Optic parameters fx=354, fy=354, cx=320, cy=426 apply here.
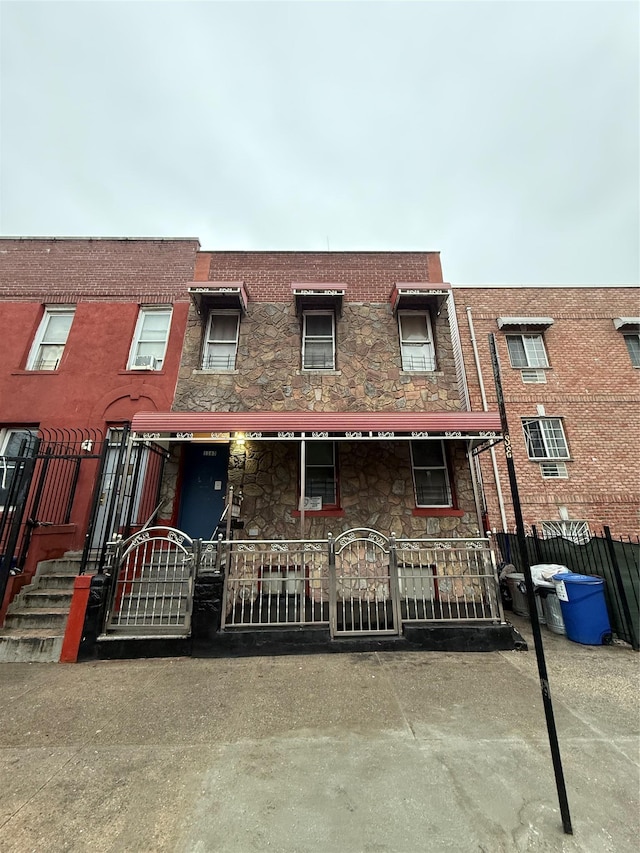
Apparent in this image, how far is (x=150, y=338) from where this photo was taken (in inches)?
371

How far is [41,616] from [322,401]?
6.51 meters

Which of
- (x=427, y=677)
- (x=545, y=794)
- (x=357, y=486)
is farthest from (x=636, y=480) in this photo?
(x=545, y=794)

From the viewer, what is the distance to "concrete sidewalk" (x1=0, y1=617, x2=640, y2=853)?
2197 millimetres

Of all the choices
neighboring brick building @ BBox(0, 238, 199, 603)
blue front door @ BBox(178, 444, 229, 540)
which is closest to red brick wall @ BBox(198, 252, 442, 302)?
neighboring brick building @ BBox(0, 238, 199, 603)

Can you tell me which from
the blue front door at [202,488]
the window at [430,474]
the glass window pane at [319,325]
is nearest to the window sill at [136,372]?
the blue front door at [202,488]

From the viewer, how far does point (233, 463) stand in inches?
319

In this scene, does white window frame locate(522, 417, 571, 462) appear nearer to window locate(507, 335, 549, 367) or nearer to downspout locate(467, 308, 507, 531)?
downspout locate(467, 308, 507, 531)

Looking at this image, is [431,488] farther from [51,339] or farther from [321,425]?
[51,339]

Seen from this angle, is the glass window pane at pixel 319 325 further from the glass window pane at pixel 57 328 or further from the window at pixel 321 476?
the glass window pane at pixel 57 328

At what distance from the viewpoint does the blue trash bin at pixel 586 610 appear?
5547mm

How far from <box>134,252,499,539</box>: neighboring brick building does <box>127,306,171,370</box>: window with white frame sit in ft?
2.62

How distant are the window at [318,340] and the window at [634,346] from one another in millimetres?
10943

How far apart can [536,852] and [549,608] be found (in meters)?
5.09

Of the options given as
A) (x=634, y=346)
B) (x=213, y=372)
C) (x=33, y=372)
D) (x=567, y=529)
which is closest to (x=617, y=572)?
(x=567, y=529)
